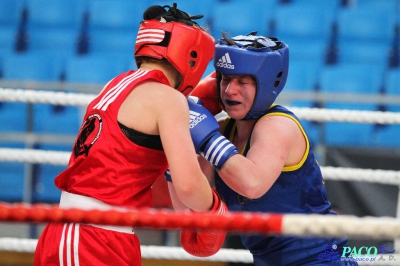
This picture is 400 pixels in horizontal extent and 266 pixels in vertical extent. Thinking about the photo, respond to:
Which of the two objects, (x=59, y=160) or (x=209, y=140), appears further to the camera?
(x=59, y=160)

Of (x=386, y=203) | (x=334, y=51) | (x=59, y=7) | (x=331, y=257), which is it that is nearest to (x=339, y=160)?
(x=386, y=203)

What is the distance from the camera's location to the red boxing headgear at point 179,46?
1.62 m

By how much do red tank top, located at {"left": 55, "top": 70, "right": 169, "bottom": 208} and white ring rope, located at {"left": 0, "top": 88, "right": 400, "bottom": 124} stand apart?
0.67m

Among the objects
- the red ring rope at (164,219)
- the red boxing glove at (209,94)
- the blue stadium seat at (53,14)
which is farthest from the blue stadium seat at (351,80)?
the red ring rope at (164,219)

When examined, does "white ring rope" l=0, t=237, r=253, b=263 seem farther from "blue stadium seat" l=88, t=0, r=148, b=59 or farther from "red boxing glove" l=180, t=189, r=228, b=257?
"blue stadium seat" l=88, t=0, r=148, b=59

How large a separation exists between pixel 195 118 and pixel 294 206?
450mm

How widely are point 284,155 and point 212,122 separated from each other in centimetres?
25

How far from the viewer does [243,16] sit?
17.2ft

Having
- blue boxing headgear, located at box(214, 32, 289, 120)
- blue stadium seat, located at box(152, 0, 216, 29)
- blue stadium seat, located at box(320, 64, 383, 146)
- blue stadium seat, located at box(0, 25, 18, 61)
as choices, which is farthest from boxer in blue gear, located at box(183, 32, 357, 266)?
blue stadium seat, located at box(0, 25, 18, 61)

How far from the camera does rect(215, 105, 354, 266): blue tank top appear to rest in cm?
183

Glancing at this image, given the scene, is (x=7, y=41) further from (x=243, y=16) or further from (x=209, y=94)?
(x=209, y=94)

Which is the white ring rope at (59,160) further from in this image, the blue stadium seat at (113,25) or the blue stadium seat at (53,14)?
the blue stadium seat at (53,14)

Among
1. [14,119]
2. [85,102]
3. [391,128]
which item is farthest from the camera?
[391,128]

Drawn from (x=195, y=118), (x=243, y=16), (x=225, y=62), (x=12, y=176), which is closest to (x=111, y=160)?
(x=195, y=118)
